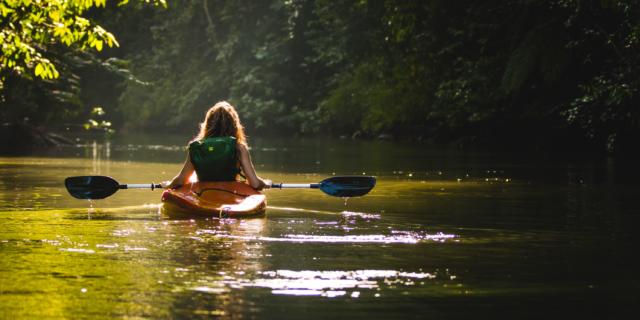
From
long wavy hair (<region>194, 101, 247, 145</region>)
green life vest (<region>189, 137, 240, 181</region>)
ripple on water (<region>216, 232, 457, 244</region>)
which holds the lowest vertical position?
ripple on water (<region>216, 232, 457, 244</region>)

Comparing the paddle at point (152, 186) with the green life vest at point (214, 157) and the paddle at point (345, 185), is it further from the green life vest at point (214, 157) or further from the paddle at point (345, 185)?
the green life vest at point (214, 157)

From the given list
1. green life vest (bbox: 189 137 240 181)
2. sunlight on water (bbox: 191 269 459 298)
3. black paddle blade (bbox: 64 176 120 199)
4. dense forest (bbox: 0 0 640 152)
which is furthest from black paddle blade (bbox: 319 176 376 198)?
sunlight on water (bbox: 191 269 459 298)

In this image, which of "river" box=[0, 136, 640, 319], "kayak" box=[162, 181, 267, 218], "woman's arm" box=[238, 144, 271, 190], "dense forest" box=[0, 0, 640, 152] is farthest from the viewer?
"dense forest" box=[0, 0, 640, 152]

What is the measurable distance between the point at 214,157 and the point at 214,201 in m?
0.61

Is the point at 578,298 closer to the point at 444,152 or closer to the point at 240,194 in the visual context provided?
the point at 240,194

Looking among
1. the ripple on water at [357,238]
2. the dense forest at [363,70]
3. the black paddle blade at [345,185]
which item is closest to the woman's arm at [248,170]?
the black paddle blade at [345,185]

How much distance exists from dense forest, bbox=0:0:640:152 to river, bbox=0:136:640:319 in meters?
3.91

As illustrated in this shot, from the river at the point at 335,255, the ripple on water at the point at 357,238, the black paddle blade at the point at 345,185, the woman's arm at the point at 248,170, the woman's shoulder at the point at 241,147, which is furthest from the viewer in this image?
the black paddle blade at the point at 345,185

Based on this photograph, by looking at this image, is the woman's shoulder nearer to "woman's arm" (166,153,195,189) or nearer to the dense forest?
"woman's arm" (166,153,195,189)

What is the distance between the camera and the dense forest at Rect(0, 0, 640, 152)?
2806 centimetres

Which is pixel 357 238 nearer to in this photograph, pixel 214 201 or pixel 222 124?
pixel 214 201

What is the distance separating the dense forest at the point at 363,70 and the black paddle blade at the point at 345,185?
3762 mm

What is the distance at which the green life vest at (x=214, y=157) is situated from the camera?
15242mm

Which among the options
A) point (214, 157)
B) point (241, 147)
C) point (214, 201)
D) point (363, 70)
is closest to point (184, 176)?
point (214, 157)
